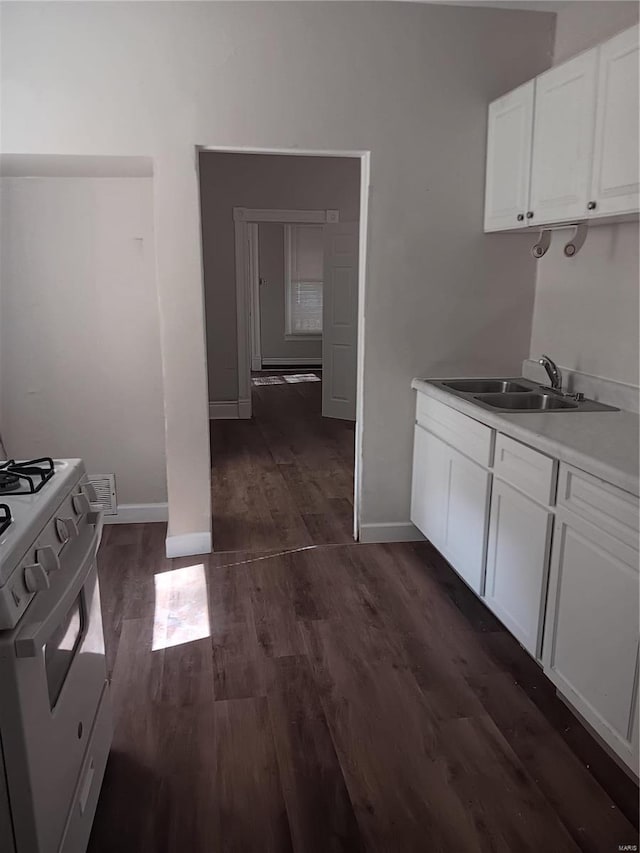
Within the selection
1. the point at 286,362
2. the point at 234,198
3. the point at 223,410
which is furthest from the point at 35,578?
the point at 286,362

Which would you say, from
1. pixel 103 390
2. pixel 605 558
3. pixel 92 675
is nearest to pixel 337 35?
pixel 103 390

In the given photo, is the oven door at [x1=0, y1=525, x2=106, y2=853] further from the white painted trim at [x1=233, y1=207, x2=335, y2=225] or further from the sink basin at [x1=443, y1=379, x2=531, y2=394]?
the white painted trim at [x1=233, y1=207, x2=335, y2=225]

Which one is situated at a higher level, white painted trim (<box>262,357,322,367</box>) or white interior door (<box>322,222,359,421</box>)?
white interior door (<box>322,222,359,421</box>)

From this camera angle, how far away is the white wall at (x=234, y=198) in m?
6.46

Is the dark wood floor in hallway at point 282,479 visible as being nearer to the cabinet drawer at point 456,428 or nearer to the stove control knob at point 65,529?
the cabinet drawer at point 456,428

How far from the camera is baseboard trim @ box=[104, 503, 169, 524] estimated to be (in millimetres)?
4051

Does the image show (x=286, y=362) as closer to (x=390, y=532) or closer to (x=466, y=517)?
(x=390, y=532)

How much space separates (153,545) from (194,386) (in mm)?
954

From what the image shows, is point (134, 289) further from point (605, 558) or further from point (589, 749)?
point (589, 749)

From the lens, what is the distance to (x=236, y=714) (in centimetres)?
233

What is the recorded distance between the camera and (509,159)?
126 inches

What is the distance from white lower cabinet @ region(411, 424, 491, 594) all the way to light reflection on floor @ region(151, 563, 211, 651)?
3.78ft

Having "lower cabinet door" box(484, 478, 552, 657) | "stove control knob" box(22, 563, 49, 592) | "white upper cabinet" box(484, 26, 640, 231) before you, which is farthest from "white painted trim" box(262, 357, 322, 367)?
"stove control knob" box(22, 563, 49, 592)

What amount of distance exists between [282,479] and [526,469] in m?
2.70
